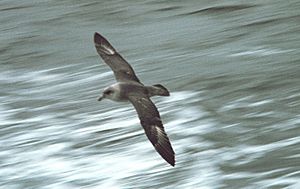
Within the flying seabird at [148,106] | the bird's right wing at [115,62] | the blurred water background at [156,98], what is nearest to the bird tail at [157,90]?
the flying seabird at [148,106]

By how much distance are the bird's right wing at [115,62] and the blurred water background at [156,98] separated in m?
0.83

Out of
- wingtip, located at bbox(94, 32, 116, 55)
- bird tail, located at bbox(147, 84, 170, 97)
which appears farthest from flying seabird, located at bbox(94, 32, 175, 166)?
wingtip, located at bbox(94, 32, 116, 55)

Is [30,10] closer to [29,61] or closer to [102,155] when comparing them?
[29,61]

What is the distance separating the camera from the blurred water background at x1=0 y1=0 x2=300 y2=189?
28.8 ft

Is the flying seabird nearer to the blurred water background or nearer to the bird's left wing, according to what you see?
the bird's left wing

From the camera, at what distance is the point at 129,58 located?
11.3 meters

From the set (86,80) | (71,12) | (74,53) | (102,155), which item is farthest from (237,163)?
(71,12)

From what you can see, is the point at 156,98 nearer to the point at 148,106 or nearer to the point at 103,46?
the point at 103,46

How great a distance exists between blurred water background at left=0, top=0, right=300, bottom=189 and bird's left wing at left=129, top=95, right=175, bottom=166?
0.86 metres

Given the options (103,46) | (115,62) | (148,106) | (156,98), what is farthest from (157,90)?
(156,98)

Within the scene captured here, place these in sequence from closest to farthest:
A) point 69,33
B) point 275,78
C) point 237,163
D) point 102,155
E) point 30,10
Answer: point 237,163 → point 102,155 → point 275,78 → point 69,33 → point 30,10

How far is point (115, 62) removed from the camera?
26.7 ft

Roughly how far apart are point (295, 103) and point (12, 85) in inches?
106

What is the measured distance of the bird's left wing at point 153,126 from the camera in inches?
295
